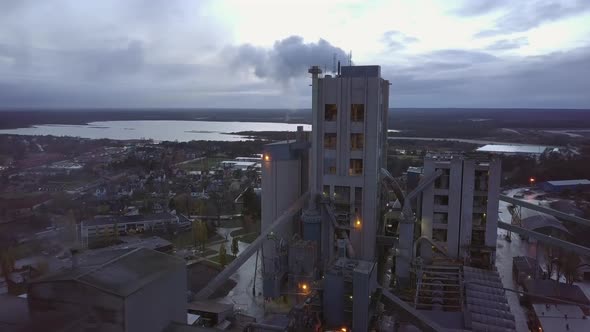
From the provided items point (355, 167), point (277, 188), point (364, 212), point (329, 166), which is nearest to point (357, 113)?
point (355, 167)

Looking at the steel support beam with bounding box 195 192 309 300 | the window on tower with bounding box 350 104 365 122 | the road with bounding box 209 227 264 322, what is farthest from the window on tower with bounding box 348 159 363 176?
the road with bounding box 209 227 264 322

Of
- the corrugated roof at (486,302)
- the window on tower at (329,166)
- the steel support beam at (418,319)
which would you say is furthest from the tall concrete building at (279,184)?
the corrugated roof at (486,302)

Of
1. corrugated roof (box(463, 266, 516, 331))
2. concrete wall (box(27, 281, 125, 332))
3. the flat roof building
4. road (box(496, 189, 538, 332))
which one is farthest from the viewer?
the flat roof building

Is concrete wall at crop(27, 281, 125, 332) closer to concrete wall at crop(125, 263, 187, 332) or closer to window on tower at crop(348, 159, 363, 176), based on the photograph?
concrete wall at crop(125, 263, 187, 332)

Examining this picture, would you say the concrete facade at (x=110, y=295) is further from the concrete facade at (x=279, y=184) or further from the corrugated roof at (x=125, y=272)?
the concrete facade at (x=279, y=184)

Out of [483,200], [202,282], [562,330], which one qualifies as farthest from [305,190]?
[562,330]
